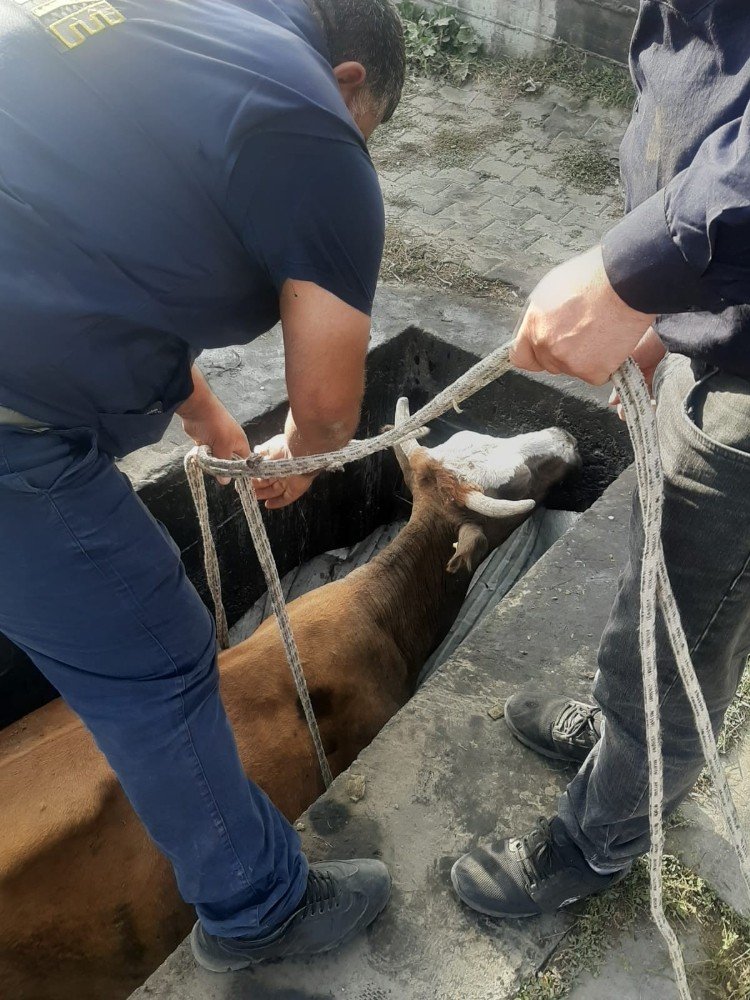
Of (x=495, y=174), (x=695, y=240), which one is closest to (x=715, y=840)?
(x=695, y=240)

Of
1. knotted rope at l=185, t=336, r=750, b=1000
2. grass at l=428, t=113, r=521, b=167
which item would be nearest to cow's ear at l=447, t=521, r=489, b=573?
knotted rope at l=185, t=336, r=750, b=1000

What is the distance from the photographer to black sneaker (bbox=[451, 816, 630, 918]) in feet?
6.95

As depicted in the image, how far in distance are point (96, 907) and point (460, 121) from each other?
653cm

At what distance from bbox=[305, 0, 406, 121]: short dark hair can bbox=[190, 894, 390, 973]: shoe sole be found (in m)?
2.04

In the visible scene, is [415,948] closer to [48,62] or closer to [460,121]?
[48,62]

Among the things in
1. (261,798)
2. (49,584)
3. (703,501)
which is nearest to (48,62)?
(49,584)

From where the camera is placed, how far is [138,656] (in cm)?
176

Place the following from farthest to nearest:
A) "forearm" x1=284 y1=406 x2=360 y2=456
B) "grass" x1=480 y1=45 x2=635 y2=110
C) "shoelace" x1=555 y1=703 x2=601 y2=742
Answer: "grass" x1=480 y1=45 x2=635 y2=110 → "shoelace" x1=555 y1=703 x2=601 y2=742 → "forearm" x1=284 y1=406 x2=360 y2=456

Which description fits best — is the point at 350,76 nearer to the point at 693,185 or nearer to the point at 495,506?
the point at 693,185

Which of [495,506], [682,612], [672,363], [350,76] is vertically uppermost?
[350,76]

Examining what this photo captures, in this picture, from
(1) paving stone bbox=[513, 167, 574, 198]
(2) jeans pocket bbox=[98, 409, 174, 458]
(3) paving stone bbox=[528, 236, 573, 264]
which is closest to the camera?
(2) jeans pocket bbox=[98, 409, 174, 458]

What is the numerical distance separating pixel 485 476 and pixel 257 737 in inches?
69.4

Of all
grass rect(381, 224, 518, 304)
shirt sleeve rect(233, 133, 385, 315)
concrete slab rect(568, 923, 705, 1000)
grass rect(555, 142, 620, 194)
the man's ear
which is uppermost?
the man's ear

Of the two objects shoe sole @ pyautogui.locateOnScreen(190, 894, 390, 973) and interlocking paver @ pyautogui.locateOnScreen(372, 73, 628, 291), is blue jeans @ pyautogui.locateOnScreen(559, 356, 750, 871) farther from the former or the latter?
interlocking paver @ pyautogui.locateOnScreen(372, 73, 628, 291)
